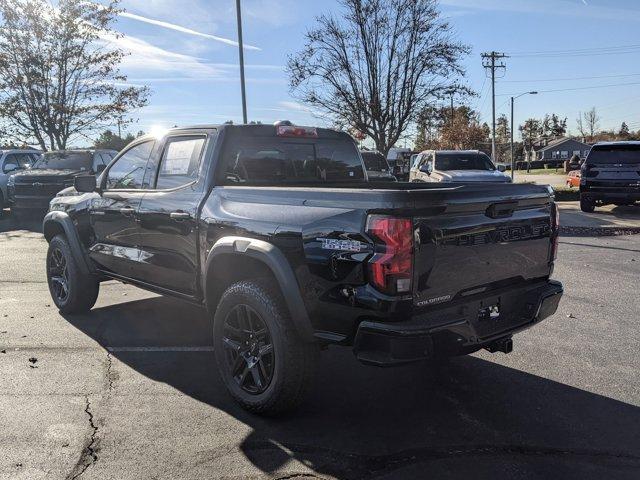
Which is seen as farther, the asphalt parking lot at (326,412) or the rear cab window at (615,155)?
the rear cab window at (615,155)

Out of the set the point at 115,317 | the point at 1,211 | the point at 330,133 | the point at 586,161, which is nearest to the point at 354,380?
the point at 330,133

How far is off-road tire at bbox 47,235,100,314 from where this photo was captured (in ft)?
19.4

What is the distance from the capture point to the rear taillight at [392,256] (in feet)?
9.65

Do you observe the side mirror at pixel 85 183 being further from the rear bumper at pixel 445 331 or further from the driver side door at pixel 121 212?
the rear bumper at pixel 445 331

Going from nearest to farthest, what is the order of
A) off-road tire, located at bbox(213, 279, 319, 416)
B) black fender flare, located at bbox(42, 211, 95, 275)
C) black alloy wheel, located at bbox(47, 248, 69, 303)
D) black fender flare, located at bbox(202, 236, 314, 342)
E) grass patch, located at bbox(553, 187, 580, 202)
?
1. black fender flare, located at bbox(202, 236, 314, 342)
2. off-road tire, located at bbox(213, 279, 319, 416)
3. black fender flare, located at bbox(42, 211, 95, 275)
4. black alloy wheel, located at bbox(47, 248, 69, 303)
5. grass patch, located at bbox(553, 187, 580, 202)

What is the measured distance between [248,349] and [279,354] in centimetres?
→ 41

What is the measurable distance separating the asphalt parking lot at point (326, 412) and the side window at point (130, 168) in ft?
4.77

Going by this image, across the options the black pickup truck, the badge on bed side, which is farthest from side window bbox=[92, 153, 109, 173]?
the badge on bed side

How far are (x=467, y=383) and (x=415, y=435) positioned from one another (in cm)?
100

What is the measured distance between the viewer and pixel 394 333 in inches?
115

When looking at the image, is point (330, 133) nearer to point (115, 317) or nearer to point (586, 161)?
point (115, 317)

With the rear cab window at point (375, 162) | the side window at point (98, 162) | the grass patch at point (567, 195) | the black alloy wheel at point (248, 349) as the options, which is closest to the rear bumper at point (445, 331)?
the black alloy wheel at point (248, 349)

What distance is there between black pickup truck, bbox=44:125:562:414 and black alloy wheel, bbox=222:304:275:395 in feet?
0.03

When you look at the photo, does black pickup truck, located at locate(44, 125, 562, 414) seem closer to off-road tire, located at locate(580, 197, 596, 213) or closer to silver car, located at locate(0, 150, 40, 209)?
off-road tire, located at locate(580, 197, 596, 213)
